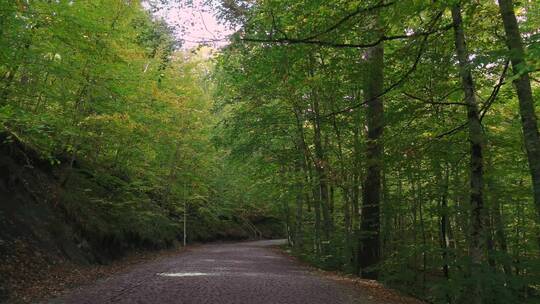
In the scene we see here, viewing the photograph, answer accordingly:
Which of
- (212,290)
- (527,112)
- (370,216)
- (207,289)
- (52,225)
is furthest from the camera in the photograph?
(370,216)

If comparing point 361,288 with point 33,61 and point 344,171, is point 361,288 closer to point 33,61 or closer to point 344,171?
point 344,171

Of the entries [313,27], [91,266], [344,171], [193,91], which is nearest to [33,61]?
[313,27]

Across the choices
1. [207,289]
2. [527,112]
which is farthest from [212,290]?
[527,112]

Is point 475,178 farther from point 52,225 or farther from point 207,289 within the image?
point 52,225

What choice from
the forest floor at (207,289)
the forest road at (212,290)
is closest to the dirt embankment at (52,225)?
the forest floor at (207,289)

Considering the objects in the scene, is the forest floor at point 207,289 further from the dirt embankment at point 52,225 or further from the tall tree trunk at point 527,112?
the tall tree trunk at point 527,112

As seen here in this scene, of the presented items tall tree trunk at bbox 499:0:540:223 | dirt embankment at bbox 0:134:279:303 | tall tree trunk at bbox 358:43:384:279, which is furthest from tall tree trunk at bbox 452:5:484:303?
dirt embankment at bbox 0:134:279:303

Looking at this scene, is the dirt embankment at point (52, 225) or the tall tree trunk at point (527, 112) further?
the dirt embankment at point (52, 225)

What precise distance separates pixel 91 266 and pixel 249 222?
32.2 m

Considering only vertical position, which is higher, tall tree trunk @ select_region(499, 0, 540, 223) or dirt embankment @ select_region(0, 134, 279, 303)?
tall tree trunk @ select_region(499, 0, 540, 223)

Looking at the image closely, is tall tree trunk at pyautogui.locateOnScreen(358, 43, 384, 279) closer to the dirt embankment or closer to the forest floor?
the forest floor

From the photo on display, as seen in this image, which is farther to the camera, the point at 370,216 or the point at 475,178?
the point at 370,216

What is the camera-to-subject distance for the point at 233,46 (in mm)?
6957

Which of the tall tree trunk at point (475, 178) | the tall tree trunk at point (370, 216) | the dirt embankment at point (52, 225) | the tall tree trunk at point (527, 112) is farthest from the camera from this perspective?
the tall tree trunk at point (370, 216)
